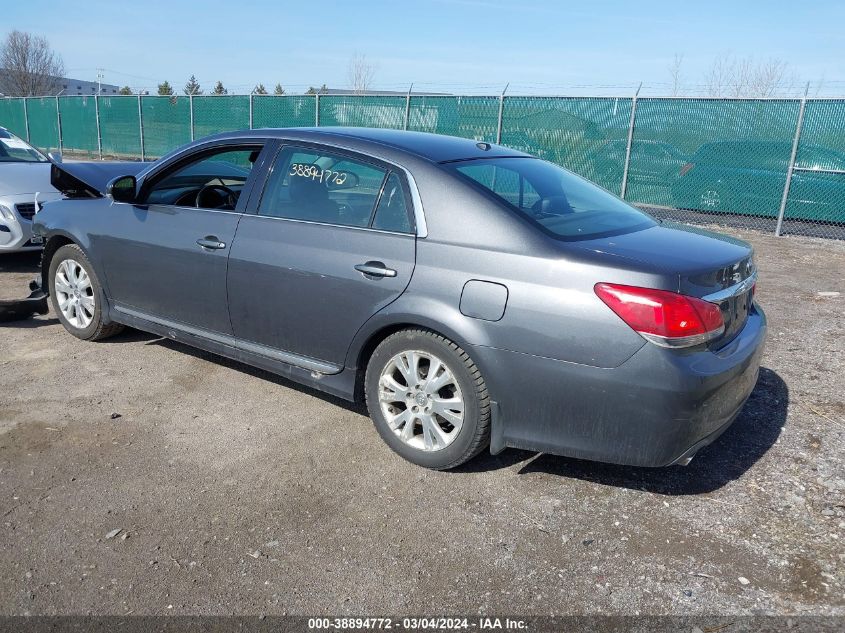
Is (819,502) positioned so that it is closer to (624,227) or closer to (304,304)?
(624,227)

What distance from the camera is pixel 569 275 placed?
118 inches

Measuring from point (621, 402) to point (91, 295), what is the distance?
4.08m

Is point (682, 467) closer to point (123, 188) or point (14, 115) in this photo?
Result: point (123, 188)

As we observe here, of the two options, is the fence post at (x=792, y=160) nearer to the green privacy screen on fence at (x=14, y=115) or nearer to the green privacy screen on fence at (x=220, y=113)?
the green privacy screen on fence at (x=220, y=113)

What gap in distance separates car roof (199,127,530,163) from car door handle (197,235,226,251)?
674 mm

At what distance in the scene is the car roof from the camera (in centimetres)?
374

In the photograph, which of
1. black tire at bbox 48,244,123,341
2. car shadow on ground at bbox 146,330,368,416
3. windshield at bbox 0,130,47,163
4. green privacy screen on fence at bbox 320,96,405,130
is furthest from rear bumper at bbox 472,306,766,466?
green privacy screen on fence at bbox 320,96,405,130

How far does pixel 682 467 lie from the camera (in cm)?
362

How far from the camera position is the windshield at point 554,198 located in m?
3.43

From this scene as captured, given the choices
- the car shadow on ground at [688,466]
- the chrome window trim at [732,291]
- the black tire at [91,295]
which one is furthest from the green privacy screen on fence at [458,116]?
the chrome window trim at [732,291]

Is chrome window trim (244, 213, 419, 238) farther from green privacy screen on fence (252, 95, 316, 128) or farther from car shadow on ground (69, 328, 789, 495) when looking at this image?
green privacy screen on fence (252, 95, 316, 128)

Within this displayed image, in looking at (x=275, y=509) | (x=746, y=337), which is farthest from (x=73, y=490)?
(x=746, y=337)

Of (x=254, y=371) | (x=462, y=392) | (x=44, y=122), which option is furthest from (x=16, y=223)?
(x=44, y=122)

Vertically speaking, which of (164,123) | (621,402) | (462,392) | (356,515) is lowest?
(356,515)
